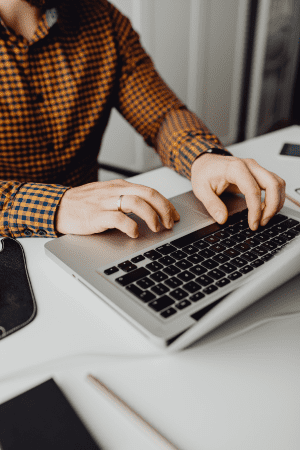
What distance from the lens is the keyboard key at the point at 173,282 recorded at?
0.45 metres

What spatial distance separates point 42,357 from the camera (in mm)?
402

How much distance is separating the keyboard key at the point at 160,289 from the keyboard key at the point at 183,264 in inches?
1.9

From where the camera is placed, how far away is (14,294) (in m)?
0.48

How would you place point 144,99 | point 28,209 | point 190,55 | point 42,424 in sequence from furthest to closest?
point 190,55 < point 144,99 < point 28,209 < point 42,424

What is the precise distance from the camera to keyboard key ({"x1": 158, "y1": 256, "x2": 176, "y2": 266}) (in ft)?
1.62

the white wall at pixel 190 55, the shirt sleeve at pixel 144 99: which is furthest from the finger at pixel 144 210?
the white wall at pixel 190 55

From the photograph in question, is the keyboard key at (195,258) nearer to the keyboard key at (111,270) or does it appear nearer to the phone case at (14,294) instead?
the keyboard key at (111,270)

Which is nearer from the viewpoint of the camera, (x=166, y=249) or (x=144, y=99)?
(x=166, y=249)

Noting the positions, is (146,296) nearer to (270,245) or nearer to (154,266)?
(154,266)

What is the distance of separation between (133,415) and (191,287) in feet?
0.55

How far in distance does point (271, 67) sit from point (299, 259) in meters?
3.23

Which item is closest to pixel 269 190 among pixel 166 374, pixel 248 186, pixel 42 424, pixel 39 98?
pixel 248 186

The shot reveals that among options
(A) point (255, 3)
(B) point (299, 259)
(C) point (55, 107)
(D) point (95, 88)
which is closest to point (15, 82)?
(C) point (55, 107)

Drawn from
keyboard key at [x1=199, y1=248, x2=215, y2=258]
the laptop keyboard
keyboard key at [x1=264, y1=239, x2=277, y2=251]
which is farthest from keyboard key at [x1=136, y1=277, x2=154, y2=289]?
keyboard key at [x1=264, y1=239, x2=277, y2=251]
